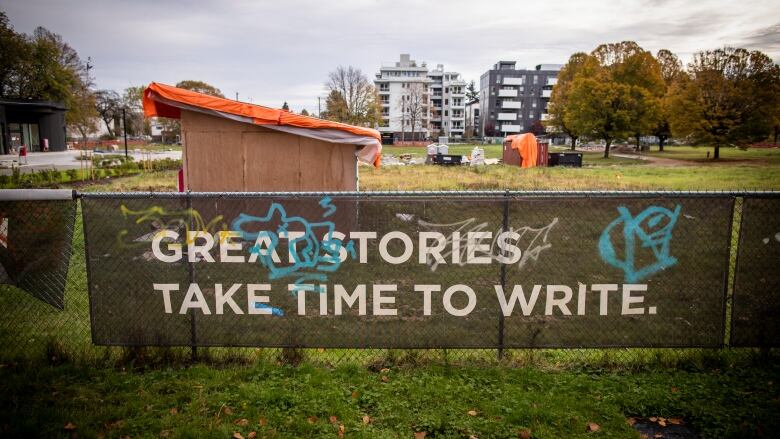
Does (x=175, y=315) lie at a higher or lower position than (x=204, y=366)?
higher

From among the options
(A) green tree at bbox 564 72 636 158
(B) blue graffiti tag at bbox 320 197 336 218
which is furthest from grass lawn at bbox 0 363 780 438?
(A) green tree at bbox 564 72 636 158

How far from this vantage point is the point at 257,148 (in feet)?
32.8

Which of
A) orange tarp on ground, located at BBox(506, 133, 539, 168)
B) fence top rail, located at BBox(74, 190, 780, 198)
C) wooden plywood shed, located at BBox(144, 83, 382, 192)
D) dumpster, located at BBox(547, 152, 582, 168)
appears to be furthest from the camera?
dumpster, located at BBox(547, 152, 582, 168)

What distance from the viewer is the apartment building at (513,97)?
356ft

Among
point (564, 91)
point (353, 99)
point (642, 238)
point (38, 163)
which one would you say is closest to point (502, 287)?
point (642, 238)

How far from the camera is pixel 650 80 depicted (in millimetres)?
50062

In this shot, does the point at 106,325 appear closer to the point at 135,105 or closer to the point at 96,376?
the point at 96,376

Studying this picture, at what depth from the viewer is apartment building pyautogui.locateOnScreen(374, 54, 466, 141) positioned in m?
104

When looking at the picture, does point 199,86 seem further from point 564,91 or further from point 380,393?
point 380,393

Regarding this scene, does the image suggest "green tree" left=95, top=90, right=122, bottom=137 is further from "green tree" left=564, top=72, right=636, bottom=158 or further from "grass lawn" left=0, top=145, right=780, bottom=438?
"grass lawn" left=0, top=145, right=780, bottom=438

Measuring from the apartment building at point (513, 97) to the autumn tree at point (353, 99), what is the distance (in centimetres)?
3699

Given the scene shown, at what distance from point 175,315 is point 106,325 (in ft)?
2.24

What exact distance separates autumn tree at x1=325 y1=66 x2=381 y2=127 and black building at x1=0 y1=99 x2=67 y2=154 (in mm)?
34233

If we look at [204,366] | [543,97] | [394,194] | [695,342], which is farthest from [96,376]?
[543,97]
